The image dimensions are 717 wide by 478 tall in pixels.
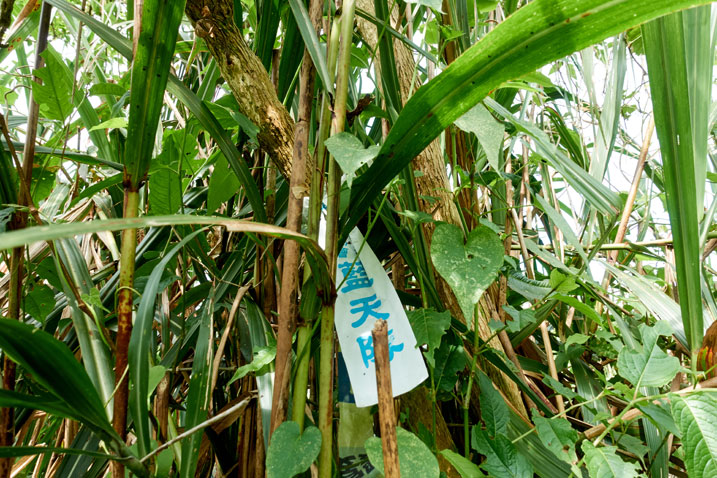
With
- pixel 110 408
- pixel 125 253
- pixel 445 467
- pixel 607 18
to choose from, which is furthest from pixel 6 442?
pixel 607 18

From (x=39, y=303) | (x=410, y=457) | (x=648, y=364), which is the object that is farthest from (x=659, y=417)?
(x=39, y=303)

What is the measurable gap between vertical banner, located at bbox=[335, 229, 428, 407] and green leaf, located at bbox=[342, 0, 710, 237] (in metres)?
0.13

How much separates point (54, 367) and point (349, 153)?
25 cm

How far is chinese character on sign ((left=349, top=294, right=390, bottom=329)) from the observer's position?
1.63 ft

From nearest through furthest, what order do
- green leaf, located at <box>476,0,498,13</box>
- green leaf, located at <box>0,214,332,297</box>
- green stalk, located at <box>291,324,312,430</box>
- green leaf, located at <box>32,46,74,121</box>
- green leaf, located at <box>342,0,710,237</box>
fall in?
green leaf, located at <box>0,214,332,297</box>
green leaf, located at <box>342,0,710,237</box>
green stalk, located at <box>291,324,312,430</box>
green leaf, located at <box>32,46,74,121</box>
green leaf, located at <box>476,0,498,13</box>

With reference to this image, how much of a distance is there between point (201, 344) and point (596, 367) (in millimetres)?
710

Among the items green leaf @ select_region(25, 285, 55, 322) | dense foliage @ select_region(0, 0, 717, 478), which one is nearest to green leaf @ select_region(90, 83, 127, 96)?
dense foliage @ select_region(0, 0, 717, 478)

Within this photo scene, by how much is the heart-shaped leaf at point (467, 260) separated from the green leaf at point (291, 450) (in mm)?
162

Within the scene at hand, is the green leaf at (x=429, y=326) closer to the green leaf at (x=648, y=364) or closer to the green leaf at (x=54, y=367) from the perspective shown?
the green leaf at (x=648, y=364)

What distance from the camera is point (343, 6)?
1.54ft

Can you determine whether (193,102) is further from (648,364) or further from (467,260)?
(648,364)

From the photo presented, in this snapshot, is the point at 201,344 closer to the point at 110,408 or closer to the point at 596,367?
the point at 110,408

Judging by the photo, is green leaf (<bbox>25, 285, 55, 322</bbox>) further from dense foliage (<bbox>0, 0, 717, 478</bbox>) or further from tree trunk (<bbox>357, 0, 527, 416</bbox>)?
tree trunk (<bbox>357, 0, 527, 416</bbox>)

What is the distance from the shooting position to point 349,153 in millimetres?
A: 370
